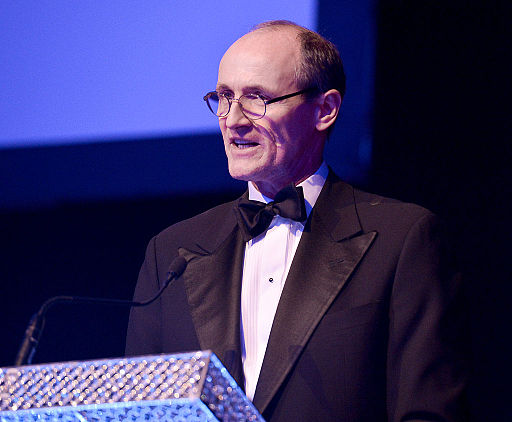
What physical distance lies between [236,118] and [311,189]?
28 cm

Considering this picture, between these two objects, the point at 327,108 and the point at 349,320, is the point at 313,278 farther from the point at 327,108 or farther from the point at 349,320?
the point at 327,108

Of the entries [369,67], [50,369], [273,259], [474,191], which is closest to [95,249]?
[273,259]

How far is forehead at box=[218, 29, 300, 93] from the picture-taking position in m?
1.83

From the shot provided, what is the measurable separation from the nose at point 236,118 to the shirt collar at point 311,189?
209 millimetres

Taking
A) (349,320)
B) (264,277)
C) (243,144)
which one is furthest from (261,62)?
(349,320)

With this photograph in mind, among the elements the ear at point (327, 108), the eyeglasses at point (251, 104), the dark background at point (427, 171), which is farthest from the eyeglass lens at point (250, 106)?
the dark background at point (427, 171)

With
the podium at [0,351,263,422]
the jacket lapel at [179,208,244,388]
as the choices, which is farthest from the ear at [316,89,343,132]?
the podium at [0,351,263,422]

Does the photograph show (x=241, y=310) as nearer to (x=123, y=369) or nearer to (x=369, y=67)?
(x=123, y=369)

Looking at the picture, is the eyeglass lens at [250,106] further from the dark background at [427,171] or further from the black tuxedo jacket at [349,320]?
the dark background at [427,171]

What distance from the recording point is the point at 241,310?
172 cm

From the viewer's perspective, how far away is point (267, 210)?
5.91ft

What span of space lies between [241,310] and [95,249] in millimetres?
948

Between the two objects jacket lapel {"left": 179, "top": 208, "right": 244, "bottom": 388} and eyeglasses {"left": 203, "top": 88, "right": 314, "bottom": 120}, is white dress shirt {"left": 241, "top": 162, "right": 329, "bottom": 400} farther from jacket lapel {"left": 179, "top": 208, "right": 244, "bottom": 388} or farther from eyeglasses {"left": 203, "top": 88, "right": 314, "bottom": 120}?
eyeglasses {"left": 203, "top": 88, "right": 314, "bottom": 120}

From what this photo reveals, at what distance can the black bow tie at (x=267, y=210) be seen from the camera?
177cm
